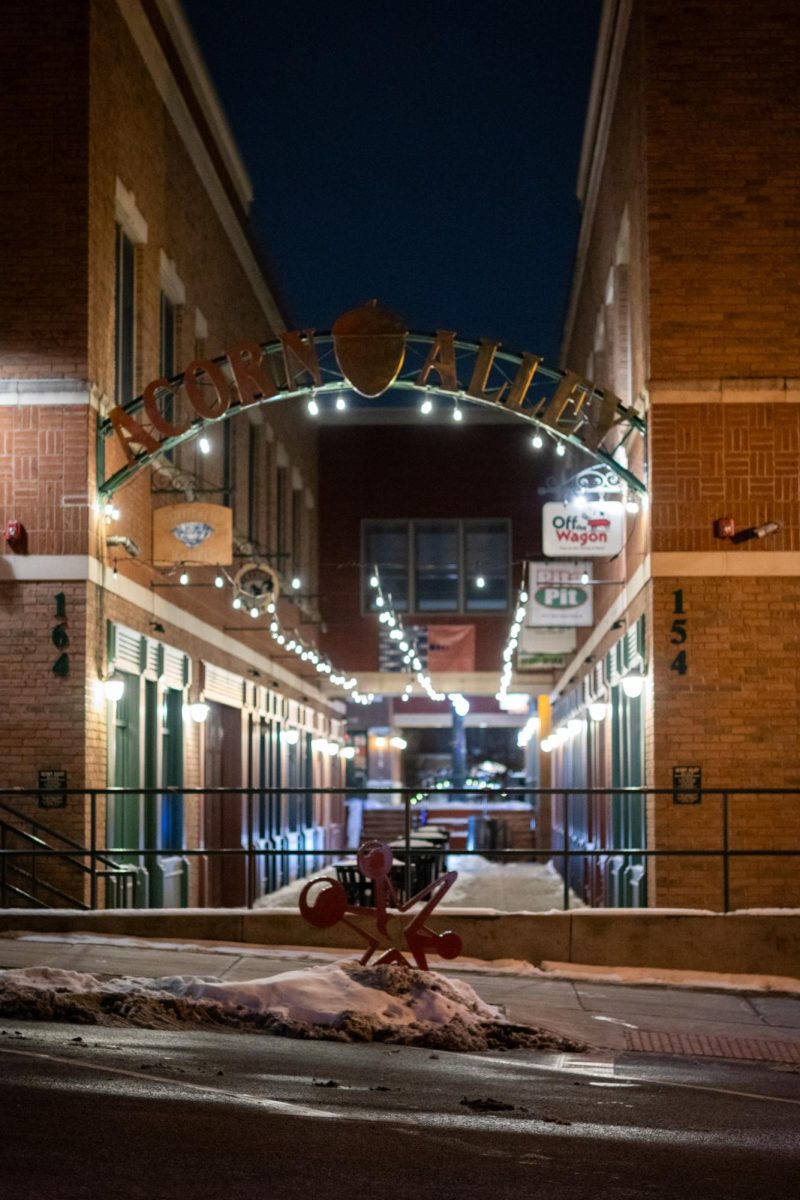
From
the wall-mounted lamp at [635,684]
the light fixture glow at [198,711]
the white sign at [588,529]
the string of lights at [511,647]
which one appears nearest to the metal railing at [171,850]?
the wall-mounted lamp at [635,684]

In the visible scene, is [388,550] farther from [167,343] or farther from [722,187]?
[722,187]

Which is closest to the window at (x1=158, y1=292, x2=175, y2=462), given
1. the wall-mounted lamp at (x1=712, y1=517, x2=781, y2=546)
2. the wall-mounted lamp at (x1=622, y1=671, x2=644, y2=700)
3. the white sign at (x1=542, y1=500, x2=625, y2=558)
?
the white sign at (x1=542, y1=500, x2=625, y2=558)

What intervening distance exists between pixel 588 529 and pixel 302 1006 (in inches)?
352

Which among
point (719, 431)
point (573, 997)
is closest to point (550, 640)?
point (719, 431)

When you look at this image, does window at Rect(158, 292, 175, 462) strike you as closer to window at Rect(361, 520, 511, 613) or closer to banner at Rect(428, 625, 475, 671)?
banner at Rect(428, 625, 475, 671)

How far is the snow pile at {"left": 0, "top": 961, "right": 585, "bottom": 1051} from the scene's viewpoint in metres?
10.1

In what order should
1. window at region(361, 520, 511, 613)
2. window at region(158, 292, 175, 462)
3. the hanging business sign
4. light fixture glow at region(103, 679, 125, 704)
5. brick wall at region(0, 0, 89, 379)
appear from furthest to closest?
1. window at region(361, 520, 511, 613)
2. the hanging business sign
3. window at region(158, 292, 175, 462)
4. light fixture glow at region(103, 679, 125, 704)
5. brick wall at region(0, 0, 89, 379)

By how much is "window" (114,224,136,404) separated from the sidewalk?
24.0 feet

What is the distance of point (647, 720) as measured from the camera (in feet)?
54.2

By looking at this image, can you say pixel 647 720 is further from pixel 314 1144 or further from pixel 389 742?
pixel 389 742

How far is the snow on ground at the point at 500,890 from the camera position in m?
24.0

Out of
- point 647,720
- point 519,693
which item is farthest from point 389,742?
point 647,720

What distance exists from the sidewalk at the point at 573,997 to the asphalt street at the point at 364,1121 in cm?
101

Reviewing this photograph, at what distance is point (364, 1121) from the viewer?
24.1 feet
